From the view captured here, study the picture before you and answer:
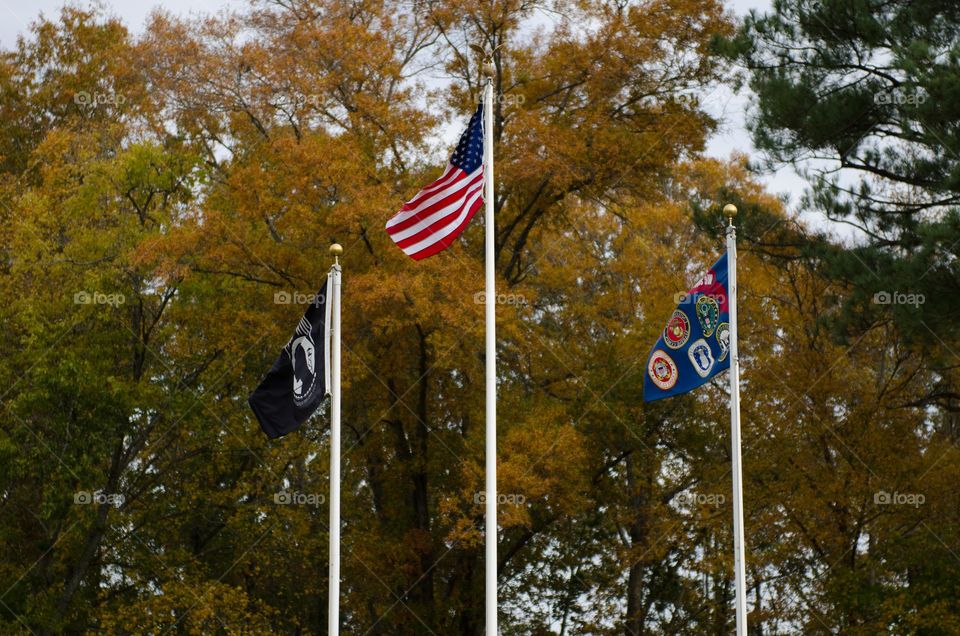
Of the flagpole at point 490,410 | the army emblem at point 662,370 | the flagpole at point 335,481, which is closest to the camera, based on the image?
the flagpole at point 490,410

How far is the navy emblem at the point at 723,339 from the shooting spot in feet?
45.7

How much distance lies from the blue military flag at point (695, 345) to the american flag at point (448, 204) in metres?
2.30

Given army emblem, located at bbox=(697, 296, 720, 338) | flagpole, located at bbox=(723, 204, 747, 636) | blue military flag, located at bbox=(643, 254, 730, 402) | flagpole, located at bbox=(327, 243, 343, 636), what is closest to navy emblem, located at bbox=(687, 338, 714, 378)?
blue military flag, located at bbox=(643, 254, 730, 402)

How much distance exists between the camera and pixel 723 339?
13977 millimetres

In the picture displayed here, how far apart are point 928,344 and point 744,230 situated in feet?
13.2

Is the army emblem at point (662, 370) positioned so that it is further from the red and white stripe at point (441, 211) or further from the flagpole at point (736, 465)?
the red and white stripe at point (441, 211)

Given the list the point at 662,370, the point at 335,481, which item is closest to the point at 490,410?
the point at 662,370

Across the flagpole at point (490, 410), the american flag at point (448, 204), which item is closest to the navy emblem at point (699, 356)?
the flagpole at point (490, 410)

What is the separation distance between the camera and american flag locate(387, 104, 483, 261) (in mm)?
13719

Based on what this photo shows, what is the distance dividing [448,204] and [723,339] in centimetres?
301

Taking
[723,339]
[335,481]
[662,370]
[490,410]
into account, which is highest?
[723,339]

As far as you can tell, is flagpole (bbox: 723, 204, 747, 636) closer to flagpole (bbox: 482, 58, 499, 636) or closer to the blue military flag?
the blue military flag

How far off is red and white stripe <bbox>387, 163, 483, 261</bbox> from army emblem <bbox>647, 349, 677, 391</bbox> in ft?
7.53

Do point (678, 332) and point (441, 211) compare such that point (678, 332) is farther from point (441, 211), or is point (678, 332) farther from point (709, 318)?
point (441, 211)
